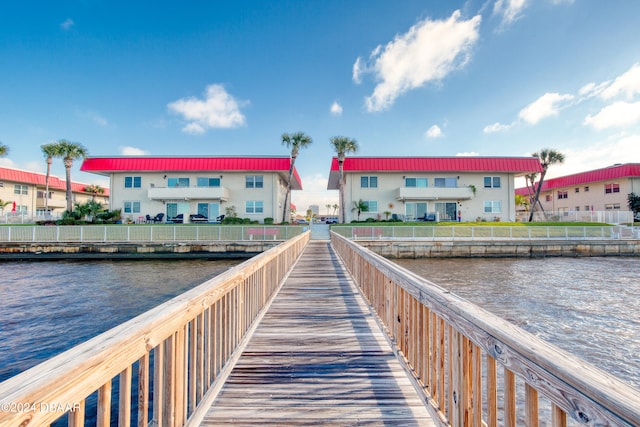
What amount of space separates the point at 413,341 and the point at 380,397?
663mm

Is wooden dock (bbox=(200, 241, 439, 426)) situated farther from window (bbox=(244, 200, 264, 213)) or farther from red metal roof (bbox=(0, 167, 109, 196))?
red metal roof (bbox=(0, 167, 109, 196))

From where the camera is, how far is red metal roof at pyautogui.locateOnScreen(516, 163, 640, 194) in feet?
112

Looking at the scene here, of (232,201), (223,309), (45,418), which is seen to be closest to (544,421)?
(223,309)

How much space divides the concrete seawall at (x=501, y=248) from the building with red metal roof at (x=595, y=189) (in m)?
14.0

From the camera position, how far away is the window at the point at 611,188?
36.1 metres

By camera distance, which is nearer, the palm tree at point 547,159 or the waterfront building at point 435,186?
the waterfront building at point 435,186

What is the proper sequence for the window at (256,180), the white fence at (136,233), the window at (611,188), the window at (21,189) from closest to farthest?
the white fence at (136,233), the window at (256,180), the window at (611,188), the window at (21,189)

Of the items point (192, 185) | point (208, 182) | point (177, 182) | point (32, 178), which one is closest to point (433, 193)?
point (208, 182)

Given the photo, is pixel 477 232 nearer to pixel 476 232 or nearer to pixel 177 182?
pixel 476 232

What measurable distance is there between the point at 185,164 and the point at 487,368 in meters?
31.6

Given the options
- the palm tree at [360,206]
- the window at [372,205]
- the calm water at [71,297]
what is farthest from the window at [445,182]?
the calm water at [71,297]

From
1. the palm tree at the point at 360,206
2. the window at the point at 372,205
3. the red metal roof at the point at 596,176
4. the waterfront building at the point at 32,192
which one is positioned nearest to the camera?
the palm tree at the point at 360,206

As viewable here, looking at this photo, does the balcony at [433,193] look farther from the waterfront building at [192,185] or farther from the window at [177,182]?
the window at [177,182]

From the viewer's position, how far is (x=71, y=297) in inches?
420
